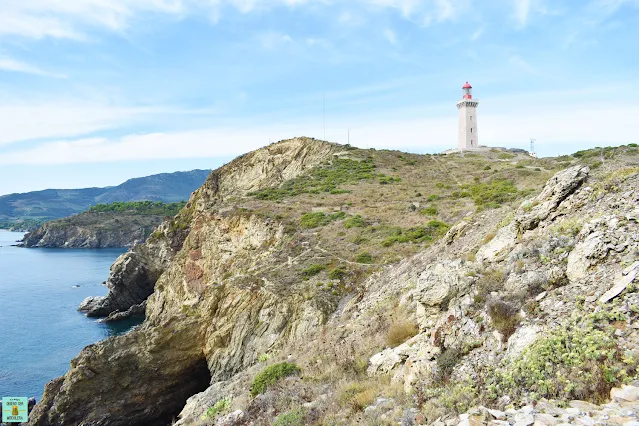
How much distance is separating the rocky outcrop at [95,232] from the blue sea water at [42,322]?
138ft

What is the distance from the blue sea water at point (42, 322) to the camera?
4131 centimetres

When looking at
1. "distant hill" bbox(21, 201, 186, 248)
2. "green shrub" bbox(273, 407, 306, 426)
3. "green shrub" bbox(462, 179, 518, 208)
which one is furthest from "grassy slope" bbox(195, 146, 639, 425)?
"distant hill" bbox(21, 201, 186, 248)

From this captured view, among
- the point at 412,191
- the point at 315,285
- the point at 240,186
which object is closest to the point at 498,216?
the point at 315,285

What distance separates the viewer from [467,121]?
7600 cm

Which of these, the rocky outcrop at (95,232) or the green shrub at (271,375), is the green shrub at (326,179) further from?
the rocky outcrop at (95,232)

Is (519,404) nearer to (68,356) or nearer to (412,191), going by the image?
(412,191)

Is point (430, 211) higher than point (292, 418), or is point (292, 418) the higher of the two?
point (430, 211)

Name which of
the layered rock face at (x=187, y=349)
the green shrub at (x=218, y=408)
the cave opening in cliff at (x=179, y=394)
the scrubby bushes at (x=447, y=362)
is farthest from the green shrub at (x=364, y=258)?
the scrubby bushes at (x=447, y=362)

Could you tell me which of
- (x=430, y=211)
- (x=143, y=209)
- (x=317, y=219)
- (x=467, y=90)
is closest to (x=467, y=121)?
(x=467, y=90)

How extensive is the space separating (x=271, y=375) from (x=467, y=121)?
238 ft

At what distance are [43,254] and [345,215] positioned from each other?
423 ft

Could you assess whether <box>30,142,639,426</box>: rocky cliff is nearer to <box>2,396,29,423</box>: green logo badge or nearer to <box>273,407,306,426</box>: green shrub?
<box>273,407,306,426</box>: green shrub

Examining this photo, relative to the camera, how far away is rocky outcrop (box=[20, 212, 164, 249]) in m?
151

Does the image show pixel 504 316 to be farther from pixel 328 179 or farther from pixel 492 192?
pixel 328 179
